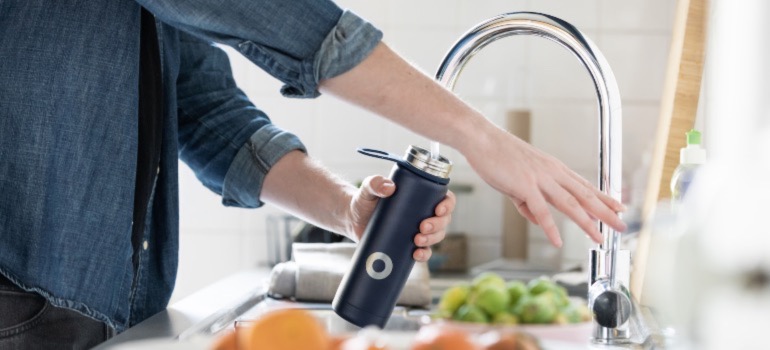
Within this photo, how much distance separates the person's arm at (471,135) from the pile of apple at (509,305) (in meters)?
0.19

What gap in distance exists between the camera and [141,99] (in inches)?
48.9

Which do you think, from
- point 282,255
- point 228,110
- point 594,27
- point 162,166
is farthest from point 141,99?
point 594,27

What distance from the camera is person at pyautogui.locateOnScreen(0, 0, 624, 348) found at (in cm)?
94

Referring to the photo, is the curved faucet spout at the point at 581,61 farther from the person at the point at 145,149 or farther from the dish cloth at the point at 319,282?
the dish cloth at the point at 319,282

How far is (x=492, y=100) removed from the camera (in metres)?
2.72

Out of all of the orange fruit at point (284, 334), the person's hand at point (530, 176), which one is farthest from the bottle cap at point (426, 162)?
the orange fruit at point (284, 334)

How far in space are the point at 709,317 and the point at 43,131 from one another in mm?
927

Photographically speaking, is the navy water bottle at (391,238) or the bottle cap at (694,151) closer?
the navy water bottle at (391,238)

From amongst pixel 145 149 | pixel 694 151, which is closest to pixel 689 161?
pixel 694 151

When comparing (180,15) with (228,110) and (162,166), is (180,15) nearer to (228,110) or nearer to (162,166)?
(162,166)

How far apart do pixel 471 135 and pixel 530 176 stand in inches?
2.6

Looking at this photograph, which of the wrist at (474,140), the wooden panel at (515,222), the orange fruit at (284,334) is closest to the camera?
the orange fruit at (284,334)

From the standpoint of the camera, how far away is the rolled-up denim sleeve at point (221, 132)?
4.65 feet

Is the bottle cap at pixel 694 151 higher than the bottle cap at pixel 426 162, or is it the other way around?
the bottle cap at pixel 694 151
